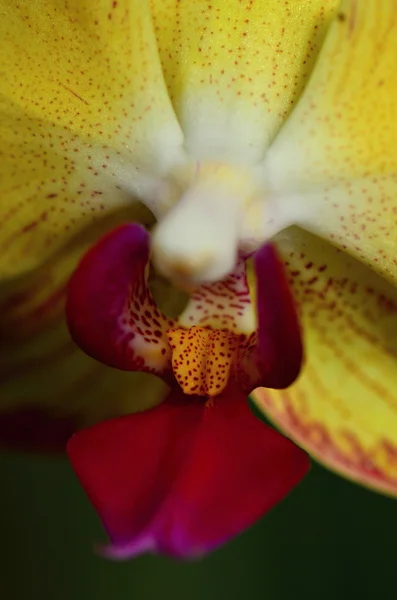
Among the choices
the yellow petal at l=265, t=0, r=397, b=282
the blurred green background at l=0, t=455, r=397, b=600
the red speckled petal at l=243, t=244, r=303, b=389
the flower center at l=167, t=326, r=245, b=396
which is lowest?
the blurred green background at l=0, t=455, r=397, b=600

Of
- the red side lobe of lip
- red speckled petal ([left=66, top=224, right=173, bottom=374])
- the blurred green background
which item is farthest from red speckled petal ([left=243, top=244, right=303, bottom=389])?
the blurred green background

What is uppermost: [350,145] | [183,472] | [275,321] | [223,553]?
[350,145]

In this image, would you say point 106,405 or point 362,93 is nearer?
point 362,93

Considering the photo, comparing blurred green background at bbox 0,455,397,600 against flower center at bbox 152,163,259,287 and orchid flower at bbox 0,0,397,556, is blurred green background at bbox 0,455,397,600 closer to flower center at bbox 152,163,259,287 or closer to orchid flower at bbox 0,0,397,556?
orchid flower at bbox 0,0,397,556

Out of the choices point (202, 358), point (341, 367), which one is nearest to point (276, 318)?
point (202, 358)

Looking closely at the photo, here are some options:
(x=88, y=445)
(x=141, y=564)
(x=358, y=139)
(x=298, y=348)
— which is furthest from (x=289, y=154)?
(x=141, y=564)

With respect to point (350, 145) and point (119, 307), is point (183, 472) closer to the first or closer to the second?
point (119, 307)

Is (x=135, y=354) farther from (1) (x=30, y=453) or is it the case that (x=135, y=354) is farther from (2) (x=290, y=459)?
(1) (x=30, y=453)

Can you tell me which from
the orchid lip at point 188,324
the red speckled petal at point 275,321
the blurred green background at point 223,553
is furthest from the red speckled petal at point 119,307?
the blurred green background at point 223,553
